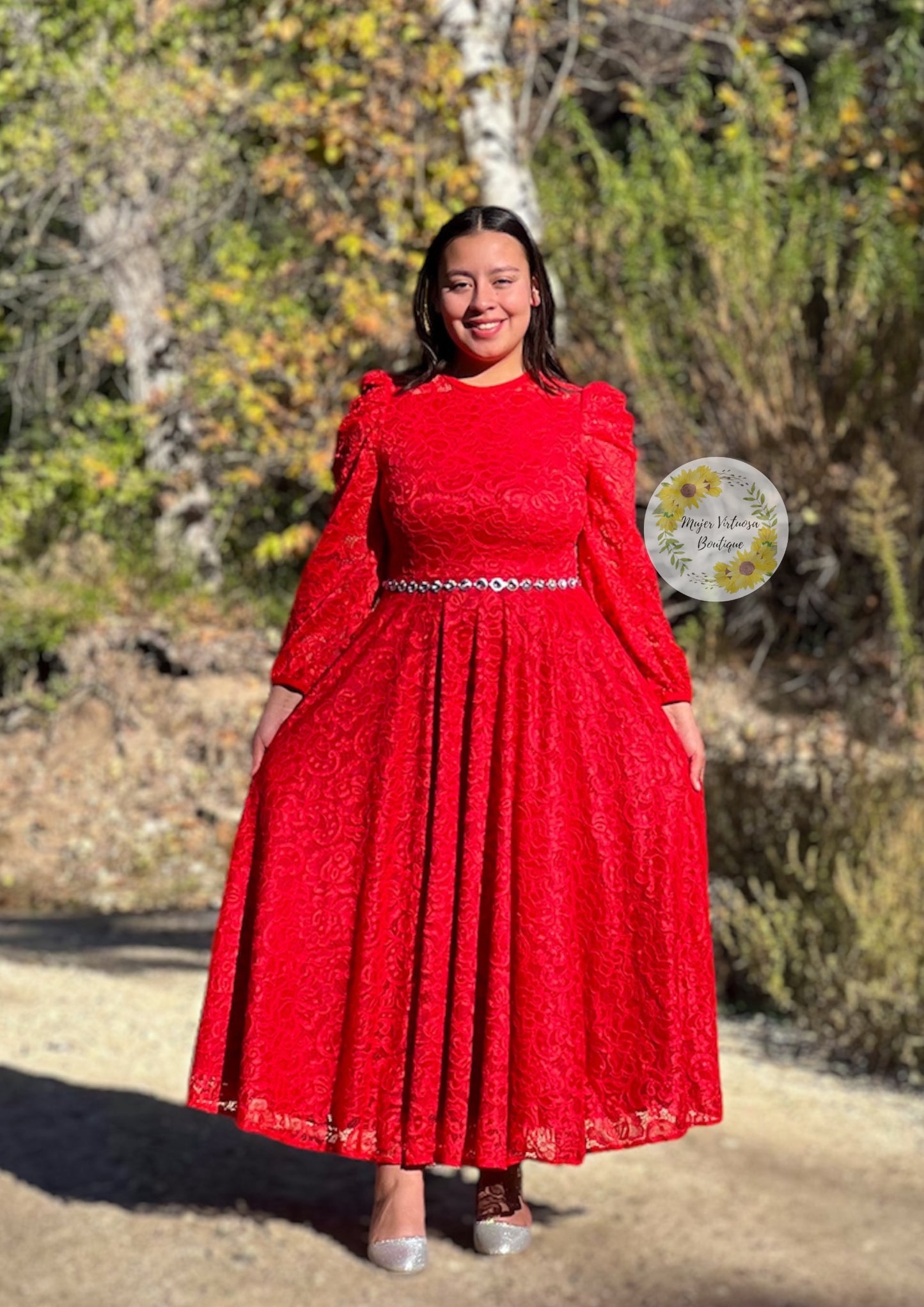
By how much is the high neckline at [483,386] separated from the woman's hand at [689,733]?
1.81 feet

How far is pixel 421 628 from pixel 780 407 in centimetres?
403

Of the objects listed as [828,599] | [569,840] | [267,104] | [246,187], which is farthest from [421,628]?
[246,187]

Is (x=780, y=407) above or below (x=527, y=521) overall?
above

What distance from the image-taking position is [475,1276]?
12.0 feet

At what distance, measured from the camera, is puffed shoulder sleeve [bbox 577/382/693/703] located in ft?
8.94

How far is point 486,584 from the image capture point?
2.67m

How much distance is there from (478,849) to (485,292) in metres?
0.82

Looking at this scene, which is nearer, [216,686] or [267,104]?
[267,104]

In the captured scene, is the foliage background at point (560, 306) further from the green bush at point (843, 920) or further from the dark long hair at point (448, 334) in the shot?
the dark long hair at point (448, 334)

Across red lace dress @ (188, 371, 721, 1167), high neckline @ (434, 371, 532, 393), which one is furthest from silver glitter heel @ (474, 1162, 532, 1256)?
high neckline @ (434, 371, 532, 393)

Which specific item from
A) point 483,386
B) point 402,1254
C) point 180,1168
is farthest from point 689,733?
point 180,1168

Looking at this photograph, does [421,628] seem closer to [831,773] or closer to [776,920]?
[776,920]

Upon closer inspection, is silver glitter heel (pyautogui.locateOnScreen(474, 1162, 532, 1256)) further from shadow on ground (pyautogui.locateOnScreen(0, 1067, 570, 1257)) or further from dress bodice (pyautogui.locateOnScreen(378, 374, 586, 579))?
shadow on ground (pyautogui.locateOnScreen(0, 1067, 570, 1257))

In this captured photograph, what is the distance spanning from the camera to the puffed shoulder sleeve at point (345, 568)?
9.01 ft
